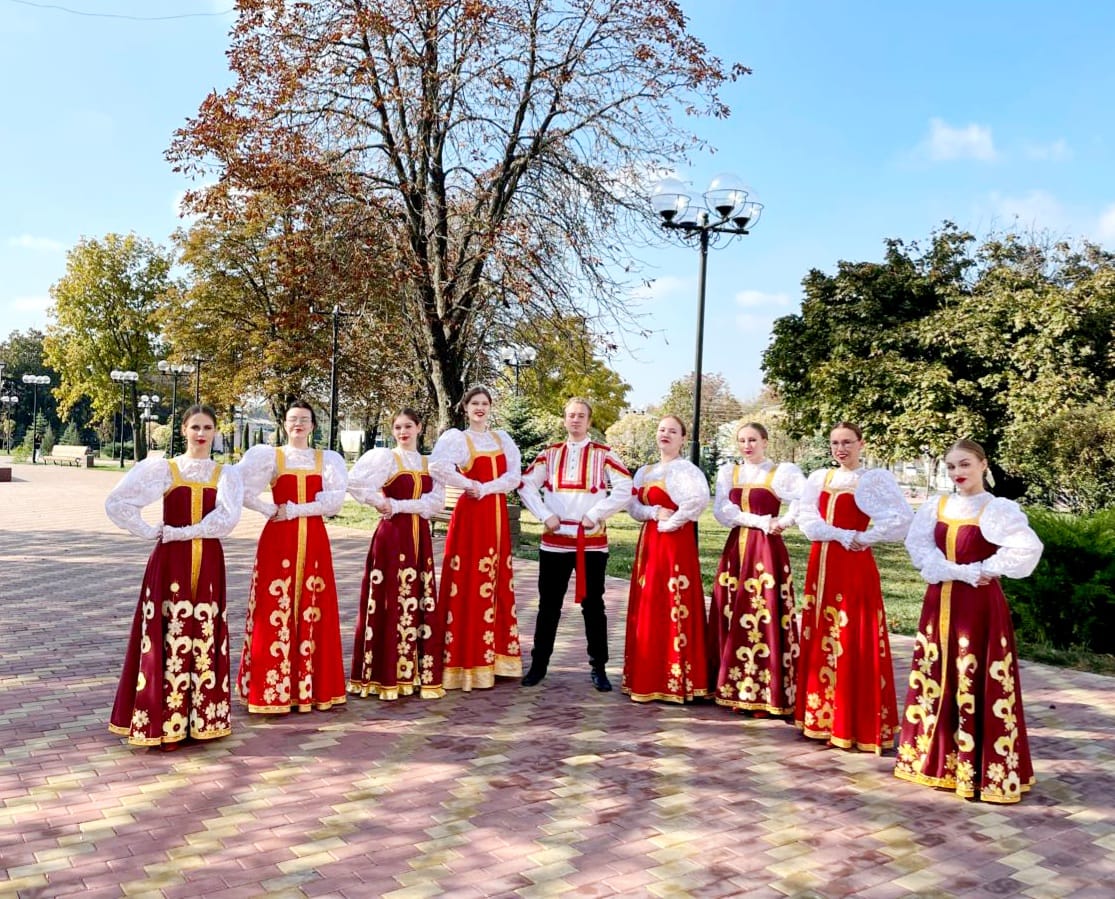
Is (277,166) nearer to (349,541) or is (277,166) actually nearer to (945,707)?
(349,541)

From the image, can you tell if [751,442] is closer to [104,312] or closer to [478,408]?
[478,408]

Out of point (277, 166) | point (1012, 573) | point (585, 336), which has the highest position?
point (277, 166)

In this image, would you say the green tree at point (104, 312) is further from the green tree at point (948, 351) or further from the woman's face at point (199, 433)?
the woman's face at point (199, 433)

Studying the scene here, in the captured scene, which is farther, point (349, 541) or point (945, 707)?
point (349, 541)

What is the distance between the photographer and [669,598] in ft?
18.6

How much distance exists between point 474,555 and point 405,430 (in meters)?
0.99

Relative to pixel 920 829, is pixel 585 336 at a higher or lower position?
higher

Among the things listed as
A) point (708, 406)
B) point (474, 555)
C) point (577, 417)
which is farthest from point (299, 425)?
point (708, 406)

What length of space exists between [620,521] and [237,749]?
16012mm

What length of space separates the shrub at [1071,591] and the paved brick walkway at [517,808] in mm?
2125

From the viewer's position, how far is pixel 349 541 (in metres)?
14.5

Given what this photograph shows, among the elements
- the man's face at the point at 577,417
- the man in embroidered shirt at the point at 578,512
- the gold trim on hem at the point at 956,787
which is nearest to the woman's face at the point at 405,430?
the man in embroidered shirt at the point at 578,512

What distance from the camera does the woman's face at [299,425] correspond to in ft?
17.7

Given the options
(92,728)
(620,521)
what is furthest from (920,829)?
(620,521)
